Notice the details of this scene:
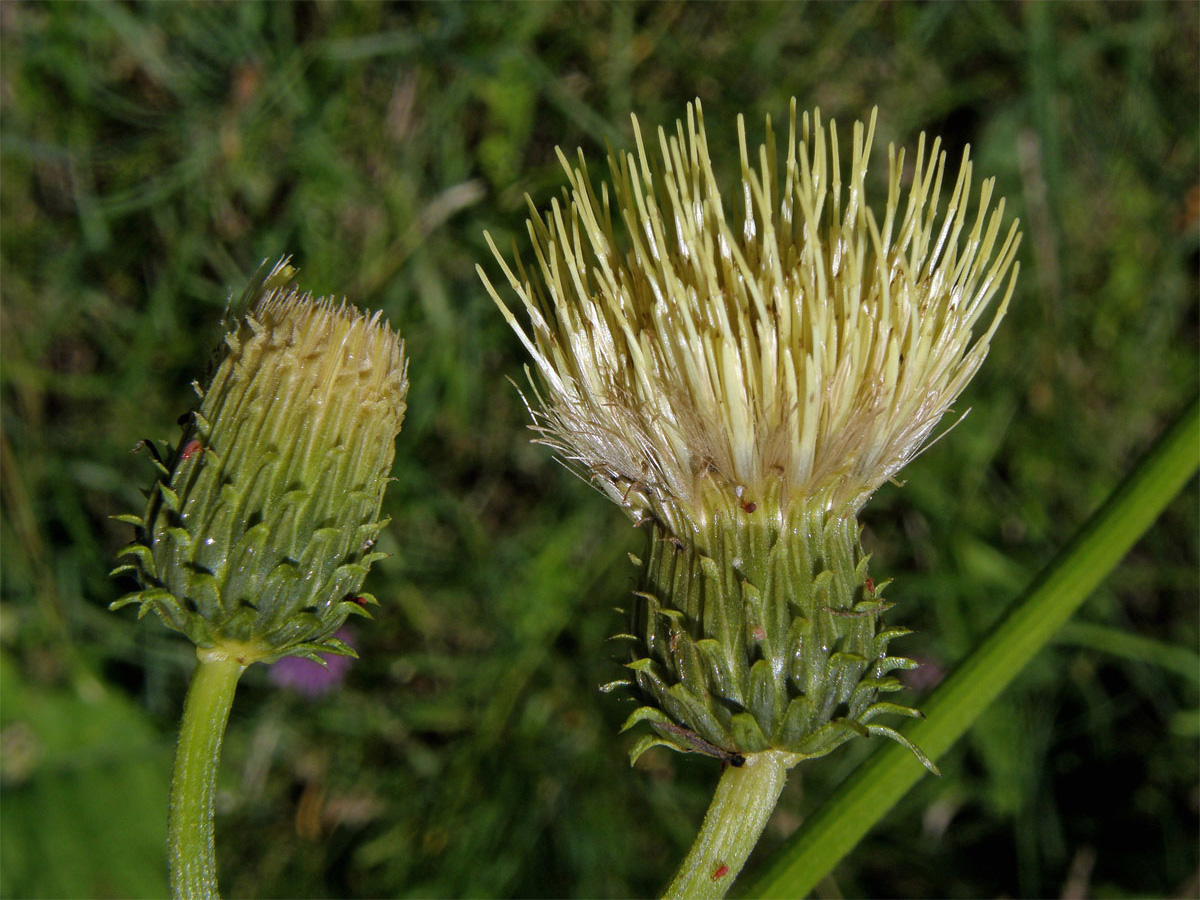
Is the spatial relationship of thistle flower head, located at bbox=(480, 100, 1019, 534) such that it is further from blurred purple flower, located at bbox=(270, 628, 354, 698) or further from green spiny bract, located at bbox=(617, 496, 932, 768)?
blurred purple flower, located at bbox=(270, 628, 354, 698)

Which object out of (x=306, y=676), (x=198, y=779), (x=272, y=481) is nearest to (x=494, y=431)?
(x=306, y=676)

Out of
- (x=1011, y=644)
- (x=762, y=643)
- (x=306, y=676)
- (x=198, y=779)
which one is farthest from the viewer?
(x=306, y=676)

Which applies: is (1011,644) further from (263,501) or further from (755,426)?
(263,501)

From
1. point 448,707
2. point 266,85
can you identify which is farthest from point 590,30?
point 448,707

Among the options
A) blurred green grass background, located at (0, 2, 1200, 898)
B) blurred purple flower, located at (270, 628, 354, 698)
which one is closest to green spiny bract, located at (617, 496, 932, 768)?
blurred green grass background, located at (0, 2, 1200, 898)

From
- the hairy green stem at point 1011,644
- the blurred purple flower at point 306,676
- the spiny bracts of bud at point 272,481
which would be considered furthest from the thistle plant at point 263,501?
the blurred purple flower at point 306,676

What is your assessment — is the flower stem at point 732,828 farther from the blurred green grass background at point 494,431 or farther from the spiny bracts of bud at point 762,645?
the blurred green grass background at point 494,431

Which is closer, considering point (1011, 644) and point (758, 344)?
point (758, 344)
